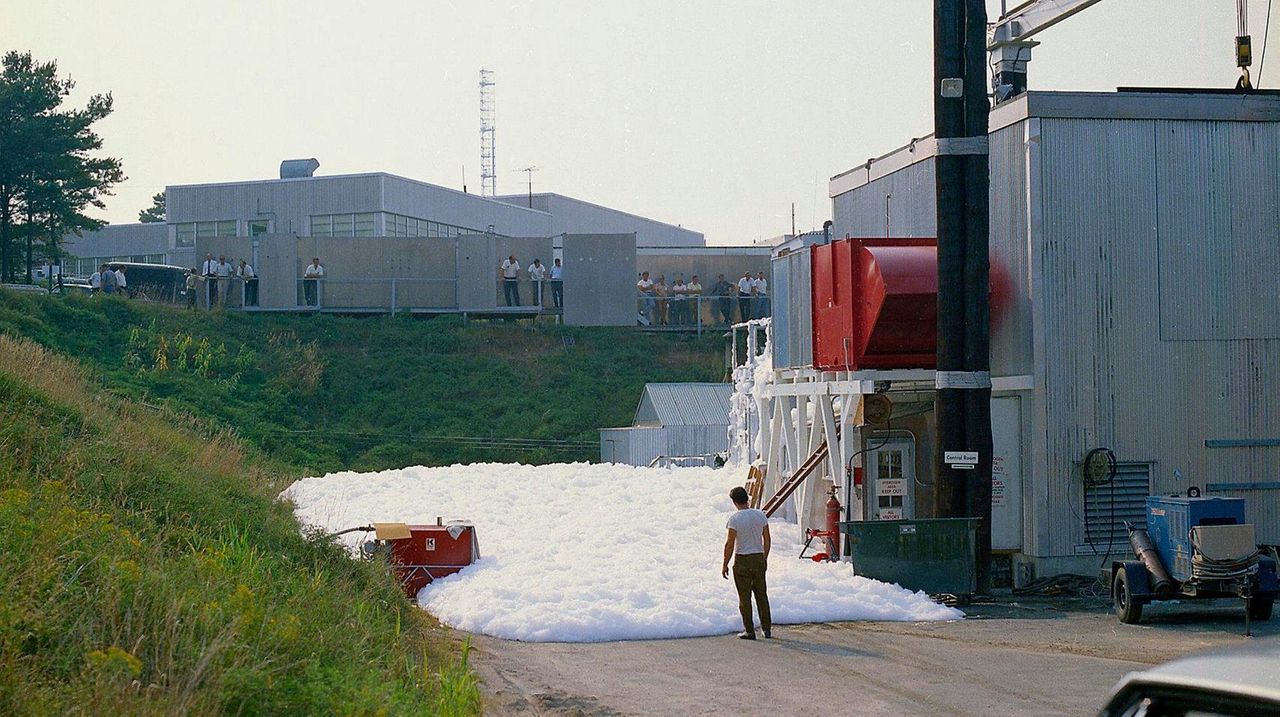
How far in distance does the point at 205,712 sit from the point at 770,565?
13.1 metres

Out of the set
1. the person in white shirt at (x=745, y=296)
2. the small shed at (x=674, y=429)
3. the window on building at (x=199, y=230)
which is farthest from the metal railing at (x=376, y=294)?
the window on building at (x=199, y=230)

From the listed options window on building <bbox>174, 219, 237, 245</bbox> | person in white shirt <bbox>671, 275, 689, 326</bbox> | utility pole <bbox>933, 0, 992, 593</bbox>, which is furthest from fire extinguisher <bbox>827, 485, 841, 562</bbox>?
window on building <bbox>174, 219, 237, 245</bbox>

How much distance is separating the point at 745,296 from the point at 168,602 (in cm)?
3817

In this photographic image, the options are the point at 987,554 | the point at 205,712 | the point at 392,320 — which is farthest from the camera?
the point at 392,320

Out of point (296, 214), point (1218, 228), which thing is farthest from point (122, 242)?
point (1218, 228)

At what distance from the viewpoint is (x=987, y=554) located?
19.3m

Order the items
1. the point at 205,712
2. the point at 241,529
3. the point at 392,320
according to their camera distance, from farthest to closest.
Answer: the point at 392,320 → the point at 241,529 → the point at 205,712

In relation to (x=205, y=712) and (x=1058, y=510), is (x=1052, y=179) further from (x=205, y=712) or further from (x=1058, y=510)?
(x=205, y=712)

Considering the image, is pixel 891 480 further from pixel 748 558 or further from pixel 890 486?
pixel 748 558

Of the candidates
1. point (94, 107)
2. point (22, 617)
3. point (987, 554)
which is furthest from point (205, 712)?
point (94, 107)

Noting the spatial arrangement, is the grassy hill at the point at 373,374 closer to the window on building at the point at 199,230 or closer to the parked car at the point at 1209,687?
the window on building at the point at 199,230

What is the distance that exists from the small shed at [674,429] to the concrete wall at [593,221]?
4230cm

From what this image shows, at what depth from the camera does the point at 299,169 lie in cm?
7100

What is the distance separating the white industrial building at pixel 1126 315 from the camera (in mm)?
19984
